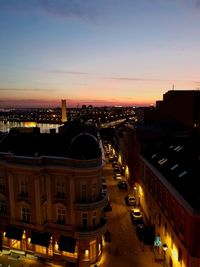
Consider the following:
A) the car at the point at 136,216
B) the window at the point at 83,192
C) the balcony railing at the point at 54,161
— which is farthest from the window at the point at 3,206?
the car at the point at 136,216

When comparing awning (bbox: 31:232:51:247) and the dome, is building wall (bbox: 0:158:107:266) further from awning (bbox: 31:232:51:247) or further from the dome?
the dome

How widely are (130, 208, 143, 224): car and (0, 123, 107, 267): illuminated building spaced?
975 cm

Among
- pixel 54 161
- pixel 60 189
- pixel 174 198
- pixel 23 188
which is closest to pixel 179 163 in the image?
pixel 174 198

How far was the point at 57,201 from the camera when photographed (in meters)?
33.8

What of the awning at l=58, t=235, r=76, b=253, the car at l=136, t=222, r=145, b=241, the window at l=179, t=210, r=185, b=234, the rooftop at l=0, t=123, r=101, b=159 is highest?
the rooftop at l=0, t=123, r=101, b=159

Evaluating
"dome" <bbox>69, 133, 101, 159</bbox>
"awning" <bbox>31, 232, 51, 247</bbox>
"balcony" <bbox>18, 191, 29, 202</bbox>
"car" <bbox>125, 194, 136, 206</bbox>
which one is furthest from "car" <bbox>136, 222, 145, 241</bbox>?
"balcony" <bbox>18, 191, 29, 202</bbox>

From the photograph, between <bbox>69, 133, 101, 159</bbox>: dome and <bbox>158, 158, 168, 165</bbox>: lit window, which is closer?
<bbox>69, 133, 101, 159</bbox>: dome

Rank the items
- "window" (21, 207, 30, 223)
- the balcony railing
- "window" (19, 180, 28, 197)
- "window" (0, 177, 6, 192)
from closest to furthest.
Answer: the balcony railing → "window" (19, 180, 28, 197) → "window" (21, 207, 30, 223) → "window" (0, 177, 6, 192)

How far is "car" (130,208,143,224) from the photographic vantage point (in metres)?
43.3

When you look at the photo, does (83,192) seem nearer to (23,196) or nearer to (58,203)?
(58,203)

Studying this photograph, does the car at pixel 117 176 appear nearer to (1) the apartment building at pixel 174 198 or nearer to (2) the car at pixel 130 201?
(2) the car at pixel 130 201

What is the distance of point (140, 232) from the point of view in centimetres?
3928

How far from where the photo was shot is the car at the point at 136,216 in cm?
4327

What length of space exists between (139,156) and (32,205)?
21630 mm
